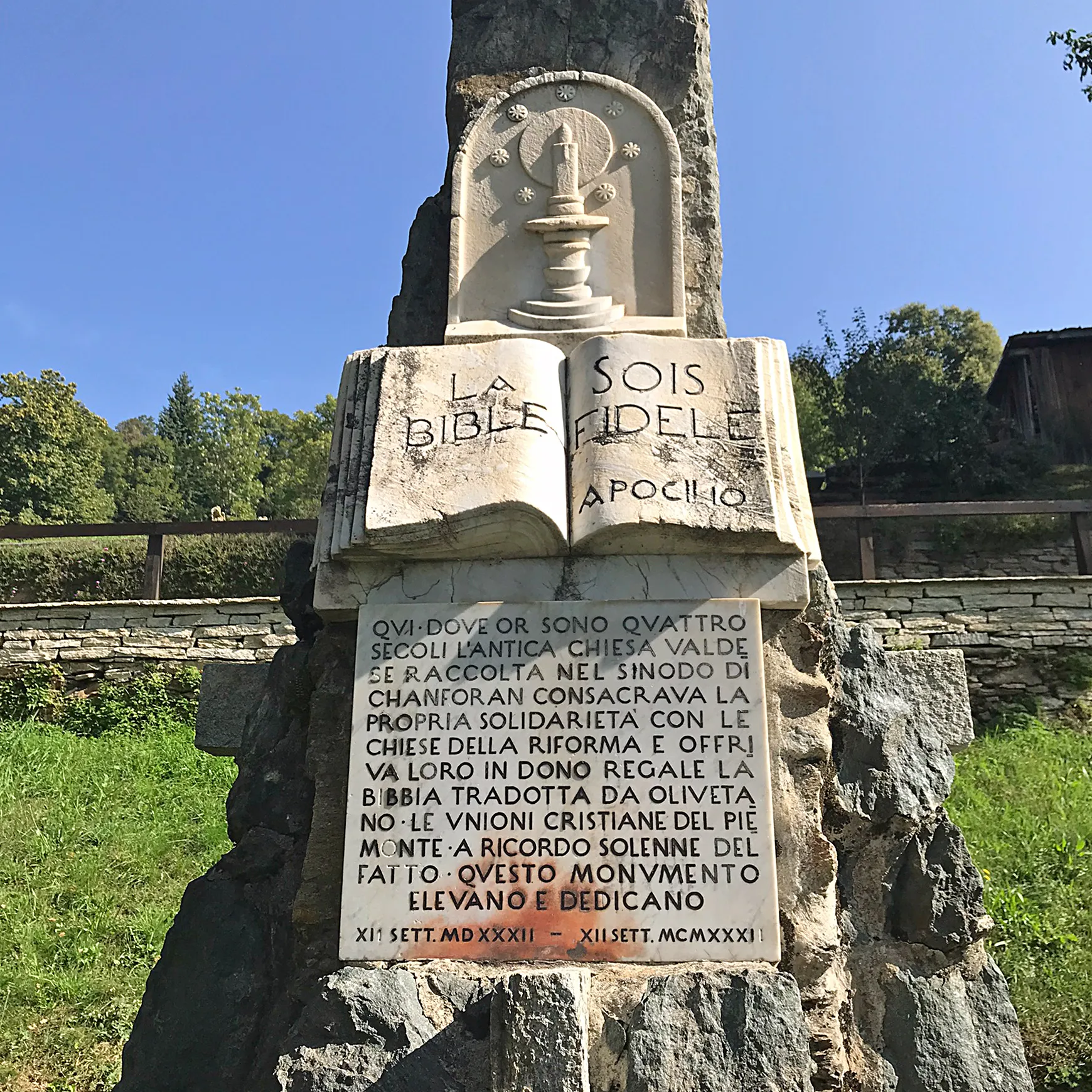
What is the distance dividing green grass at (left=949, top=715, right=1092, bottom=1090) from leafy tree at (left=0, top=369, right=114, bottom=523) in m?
22.7

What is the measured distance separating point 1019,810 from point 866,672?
3633 millimetres

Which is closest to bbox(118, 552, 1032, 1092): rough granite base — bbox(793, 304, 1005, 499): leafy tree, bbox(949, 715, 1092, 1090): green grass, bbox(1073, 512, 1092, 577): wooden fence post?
bbox(949, 715, 1092, 1090): green grass

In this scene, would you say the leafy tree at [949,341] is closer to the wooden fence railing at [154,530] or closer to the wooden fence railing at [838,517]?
the wooden fence railing at [838,517]

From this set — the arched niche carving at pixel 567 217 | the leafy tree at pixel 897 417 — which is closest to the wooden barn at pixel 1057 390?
the leafy tree at pixel 897 417

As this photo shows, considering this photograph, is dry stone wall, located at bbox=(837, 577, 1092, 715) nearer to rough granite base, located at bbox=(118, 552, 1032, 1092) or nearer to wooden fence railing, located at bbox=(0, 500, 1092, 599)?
wooden fence railing, located at bbox=(0, 500, 1092, 599)

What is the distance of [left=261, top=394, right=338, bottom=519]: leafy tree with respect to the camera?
1048 inches

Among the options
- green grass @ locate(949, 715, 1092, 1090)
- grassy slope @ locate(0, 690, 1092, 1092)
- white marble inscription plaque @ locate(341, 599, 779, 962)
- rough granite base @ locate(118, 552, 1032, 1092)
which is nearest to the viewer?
rough granite base @ locate(118, 552, 1032, 1092)

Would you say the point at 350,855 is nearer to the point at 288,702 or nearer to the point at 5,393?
the point at 288,702

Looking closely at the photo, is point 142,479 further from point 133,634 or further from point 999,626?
point 999,626

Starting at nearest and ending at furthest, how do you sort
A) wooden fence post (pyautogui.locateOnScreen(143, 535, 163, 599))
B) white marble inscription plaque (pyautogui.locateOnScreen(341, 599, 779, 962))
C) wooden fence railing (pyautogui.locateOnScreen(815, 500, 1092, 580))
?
white marble inscription plaque (pyautogui.locateOnScreen(341, 599, 779, 962))
wooden fence railing (pyautogui.locateOnScreen(815, 500, 1092, 580))
wooden fence post (pyautogui.locateOnScreen(143, 535, 163, 599))

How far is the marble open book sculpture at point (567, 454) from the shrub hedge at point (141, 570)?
28.6 feet

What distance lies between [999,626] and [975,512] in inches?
52.5

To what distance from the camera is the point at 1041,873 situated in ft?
17.0

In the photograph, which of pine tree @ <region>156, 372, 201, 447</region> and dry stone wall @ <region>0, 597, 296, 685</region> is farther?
pine tree @ <region>156, 372, 201, 447</region>
